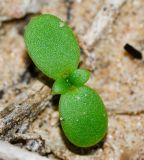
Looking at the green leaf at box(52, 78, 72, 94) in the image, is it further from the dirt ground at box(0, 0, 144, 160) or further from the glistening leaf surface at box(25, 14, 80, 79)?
the dirt ground at box(0, 0, 144, 160)

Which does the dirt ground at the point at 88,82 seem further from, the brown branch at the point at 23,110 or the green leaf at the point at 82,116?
the green leaf at the point at 82,116

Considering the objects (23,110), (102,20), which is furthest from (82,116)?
(102,20)

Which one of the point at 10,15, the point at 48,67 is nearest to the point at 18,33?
the point at 10,15

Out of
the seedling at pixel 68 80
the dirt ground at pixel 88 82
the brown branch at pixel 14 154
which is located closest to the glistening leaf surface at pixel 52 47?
the seedling at pixel 68 80

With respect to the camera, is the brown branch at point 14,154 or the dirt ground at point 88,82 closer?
the brown branch at point 14,154

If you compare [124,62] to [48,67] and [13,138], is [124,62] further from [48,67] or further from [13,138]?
[13,138]

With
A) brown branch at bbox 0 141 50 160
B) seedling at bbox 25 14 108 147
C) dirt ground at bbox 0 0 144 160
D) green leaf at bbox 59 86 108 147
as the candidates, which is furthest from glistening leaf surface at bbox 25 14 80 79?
brown branch at bbox 0 141 50 160

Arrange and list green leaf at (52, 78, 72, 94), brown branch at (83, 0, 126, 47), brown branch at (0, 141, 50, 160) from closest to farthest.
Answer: brown branch at (0, 141, 50, 160) → green leaf at (52, 78, 72, 94) → brown branch at (83, 0, 126, 47)

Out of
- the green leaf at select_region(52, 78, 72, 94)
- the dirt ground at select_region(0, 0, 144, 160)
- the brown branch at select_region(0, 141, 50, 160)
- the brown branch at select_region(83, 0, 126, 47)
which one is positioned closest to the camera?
the brown branch at select_region(0, 141, 50, 160)
